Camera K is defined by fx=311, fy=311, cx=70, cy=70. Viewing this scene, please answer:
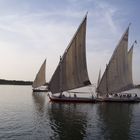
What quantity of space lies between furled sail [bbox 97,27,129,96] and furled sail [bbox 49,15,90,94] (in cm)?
1072

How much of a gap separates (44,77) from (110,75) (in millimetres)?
55223

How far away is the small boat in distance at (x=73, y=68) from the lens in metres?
72.2

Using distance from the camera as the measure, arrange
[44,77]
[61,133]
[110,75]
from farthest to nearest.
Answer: [44,77] < [110,75] < [61,133]

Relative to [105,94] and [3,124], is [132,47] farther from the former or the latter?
[3,124]

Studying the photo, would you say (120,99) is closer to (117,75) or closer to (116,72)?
(117,75)

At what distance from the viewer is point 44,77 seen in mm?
132875

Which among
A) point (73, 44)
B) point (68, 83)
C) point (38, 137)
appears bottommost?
point (38, 137)

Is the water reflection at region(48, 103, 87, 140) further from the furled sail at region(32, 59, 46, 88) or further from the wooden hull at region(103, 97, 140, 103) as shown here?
the furled sail at region(32, 59, 46, 88)

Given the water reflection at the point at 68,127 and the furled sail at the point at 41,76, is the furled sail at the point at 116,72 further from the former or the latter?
the furled sail at the point at 41,76

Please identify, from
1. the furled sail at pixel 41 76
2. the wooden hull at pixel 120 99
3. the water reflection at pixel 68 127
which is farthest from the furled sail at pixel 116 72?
the furled sail at pixel 41 76

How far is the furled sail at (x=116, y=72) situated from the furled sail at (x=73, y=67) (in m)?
10.7

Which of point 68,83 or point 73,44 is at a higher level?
point 73,44

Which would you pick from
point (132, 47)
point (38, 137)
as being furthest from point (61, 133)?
point (132, 47)

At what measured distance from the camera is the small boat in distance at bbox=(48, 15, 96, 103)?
72.2 meters
